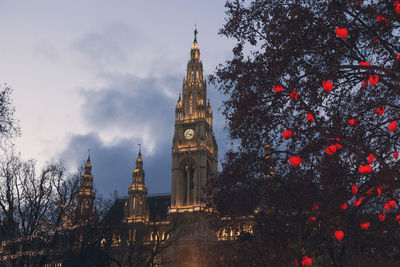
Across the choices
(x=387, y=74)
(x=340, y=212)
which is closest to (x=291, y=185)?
(x=340, y=212)

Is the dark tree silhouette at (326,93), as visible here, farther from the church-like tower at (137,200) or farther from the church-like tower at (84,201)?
the church-like tower at (137,200)

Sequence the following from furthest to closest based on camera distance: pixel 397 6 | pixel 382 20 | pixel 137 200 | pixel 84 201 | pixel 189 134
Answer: pixel 137 200 < pixel 189 134 < pixel 84 201 < pixel 382 20 < pixel 397 6

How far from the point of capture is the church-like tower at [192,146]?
78875 millimetres

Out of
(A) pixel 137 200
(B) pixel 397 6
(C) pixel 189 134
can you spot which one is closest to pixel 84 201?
(A) pixel 137 200

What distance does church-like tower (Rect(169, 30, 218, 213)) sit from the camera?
78.9 meters

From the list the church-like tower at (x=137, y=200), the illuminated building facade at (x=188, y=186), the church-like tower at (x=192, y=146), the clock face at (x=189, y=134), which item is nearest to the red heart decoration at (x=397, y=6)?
Answer: the illuminated building facade at (x=188, y=186)

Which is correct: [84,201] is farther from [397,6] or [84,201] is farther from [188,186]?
[397,6]

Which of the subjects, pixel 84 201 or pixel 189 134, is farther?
pixel 189 134

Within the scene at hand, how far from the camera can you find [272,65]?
14297 mm

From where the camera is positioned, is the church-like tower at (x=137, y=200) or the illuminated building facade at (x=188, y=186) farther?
the church-like tower at (x=137, y=200)

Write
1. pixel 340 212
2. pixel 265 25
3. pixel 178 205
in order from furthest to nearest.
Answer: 1. pixel 178 205
2. pixel 340 212
3. pixel 265 25

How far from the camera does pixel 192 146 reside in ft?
268

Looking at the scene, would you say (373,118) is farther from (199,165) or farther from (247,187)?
(199,165)

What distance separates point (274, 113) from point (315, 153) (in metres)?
2.09
